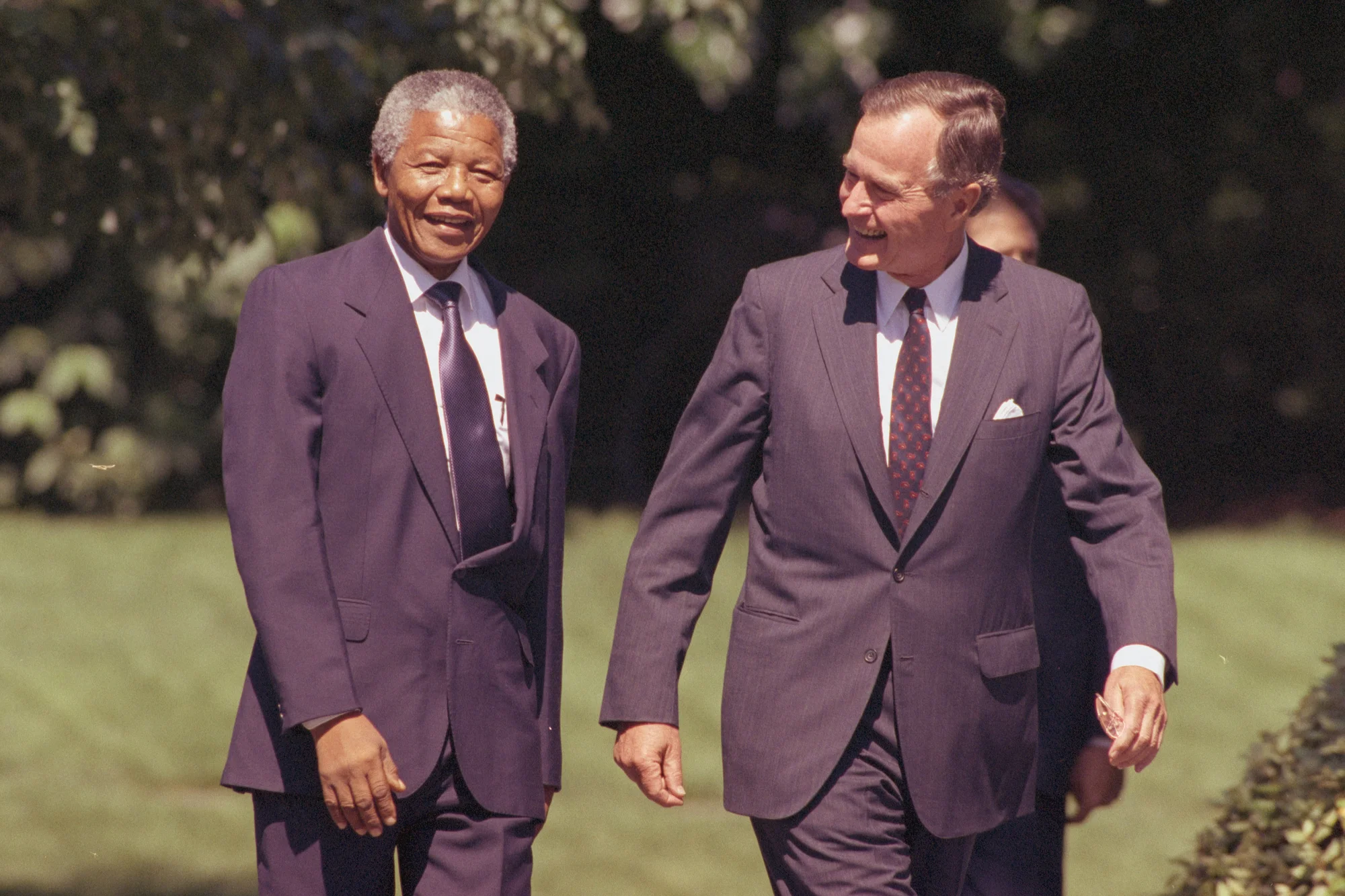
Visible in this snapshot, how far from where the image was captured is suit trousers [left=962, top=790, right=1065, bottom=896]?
4.94 meters

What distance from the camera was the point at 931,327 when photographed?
433 cm

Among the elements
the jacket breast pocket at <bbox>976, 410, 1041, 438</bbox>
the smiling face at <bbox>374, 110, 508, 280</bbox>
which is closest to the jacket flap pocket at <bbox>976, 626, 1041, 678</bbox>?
the jacket breast pocket at <bbox>976, 410, 1041, 438</bbox>

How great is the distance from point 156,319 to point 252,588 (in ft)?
46.5

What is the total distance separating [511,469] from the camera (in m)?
4.30

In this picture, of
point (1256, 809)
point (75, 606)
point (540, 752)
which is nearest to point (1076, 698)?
point (1256, 809)

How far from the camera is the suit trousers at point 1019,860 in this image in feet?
16.2

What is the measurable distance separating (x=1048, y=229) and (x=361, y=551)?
1540cm

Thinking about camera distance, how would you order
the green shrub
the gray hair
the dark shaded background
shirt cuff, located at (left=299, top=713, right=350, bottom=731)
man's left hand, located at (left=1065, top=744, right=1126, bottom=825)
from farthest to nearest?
the dark shaded background < man's left hand, located at (left=1065, top=744, right=1126, bottom=825) < the green shrub < the gray hair < shirt cuff, located at (left=299, top=713, right=350, bottom=731)

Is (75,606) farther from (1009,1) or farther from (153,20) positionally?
(1009,1)

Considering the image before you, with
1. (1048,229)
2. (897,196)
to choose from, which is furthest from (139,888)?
(1048,229)

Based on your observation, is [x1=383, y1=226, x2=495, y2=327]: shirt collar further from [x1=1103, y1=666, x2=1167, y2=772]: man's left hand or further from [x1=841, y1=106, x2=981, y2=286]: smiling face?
[x1=1103, y1=666, x2=1167, y2=772]: man's left hand

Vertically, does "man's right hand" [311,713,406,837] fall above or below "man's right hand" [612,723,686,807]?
above

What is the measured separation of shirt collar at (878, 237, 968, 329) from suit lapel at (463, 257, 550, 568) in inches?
30.6

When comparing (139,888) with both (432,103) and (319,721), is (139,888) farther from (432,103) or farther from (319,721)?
(432,103)
